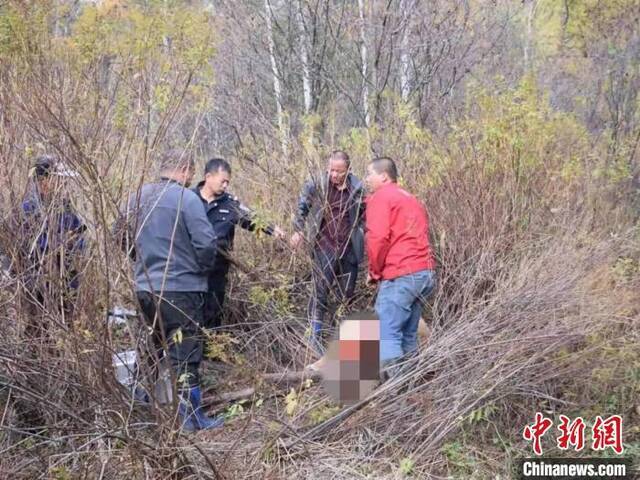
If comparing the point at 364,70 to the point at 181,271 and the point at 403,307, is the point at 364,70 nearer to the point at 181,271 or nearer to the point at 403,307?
the point at 403,307

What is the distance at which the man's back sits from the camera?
4.23 meters

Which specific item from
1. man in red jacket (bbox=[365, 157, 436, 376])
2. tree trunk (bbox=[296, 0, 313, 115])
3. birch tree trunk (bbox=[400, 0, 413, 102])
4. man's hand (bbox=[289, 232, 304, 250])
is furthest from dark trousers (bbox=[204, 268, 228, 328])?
tree trunk (bbox=[296, 0, 313, 115])

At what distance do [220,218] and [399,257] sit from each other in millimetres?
1398

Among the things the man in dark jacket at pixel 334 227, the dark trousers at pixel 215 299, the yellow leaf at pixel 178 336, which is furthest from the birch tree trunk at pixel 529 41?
the yellow leaf at pixel 178 336

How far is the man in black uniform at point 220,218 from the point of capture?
16.9 feet

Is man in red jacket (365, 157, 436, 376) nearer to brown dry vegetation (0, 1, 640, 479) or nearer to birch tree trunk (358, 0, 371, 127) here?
brown dry vegetation (0, 1, 640, 479)

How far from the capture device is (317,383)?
13.6 feet

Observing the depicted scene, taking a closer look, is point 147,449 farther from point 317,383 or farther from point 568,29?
point 568,29

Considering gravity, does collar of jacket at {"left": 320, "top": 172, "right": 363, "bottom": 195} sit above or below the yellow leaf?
above

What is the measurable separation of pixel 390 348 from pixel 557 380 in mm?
1089

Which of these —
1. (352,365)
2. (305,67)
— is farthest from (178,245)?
(305,67)

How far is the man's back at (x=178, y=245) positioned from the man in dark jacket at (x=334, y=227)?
1269 millimetres

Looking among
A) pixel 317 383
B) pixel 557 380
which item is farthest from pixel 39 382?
pixel 557 380

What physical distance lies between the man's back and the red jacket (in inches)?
46.4
